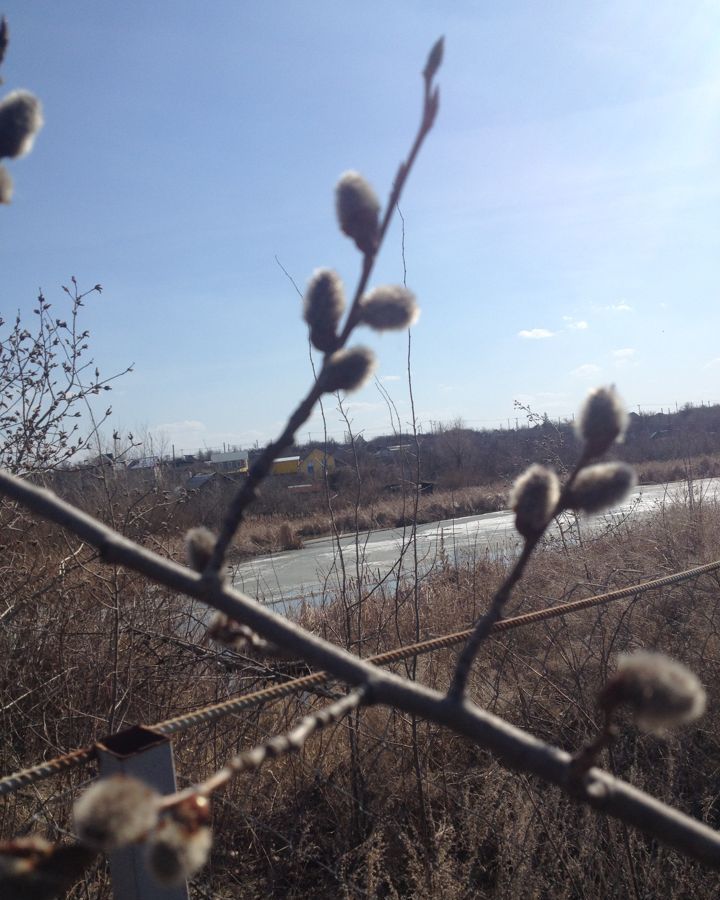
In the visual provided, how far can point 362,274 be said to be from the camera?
28.7 inches

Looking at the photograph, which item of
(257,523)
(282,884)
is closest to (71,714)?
(282,884)

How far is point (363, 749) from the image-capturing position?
3980 mm

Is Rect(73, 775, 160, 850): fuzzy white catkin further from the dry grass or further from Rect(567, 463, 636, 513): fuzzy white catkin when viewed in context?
the dry grass

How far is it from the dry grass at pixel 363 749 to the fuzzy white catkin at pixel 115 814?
6.50ft

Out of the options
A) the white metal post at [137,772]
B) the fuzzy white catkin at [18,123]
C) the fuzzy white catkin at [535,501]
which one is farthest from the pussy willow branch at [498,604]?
the white metal post at [137,772]

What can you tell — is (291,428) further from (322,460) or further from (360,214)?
(322,460)

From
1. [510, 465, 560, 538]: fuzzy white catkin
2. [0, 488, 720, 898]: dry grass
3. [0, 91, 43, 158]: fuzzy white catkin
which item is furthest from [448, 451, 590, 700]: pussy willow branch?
[0, 488, 720, 898]: dry grass

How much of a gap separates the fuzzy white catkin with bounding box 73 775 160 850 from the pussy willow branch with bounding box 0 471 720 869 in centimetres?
20

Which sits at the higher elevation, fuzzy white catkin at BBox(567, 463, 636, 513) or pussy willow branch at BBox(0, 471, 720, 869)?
fuzzy white catkin at BBox(567, 463, 636, 513)

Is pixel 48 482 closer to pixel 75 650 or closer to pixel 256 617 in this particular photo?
pixel 75 650

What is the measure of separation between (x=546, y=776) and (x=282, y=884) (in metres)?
3.02

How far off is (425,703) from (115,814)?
281 mm

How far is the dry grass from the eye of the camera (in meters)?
2.90

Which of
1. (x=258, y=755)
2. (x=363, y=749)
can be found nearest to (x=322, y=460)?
(x=363, y=749)
